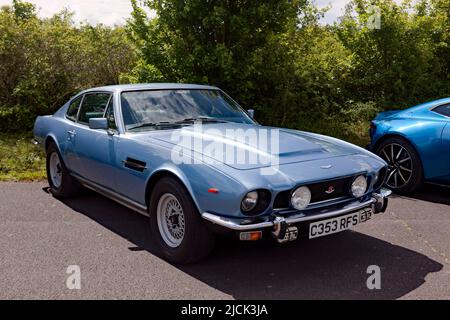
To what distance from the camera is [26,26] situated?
9672 mm

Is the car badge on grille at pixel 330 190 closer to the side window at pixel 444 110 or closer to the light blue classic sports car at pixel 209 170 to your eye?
the light blue classic sports car at pixel 209 170

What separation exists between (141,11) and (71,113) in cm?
360

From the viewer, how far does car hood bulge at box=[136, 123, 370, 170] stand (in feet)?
12.1

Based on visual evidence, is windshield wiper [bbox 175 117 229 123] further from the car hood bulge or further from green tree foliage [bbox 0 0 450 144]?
green tree foliage [bbox 0 0 450 144]

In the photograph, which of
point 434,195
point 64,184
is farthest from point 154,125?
point 434,195

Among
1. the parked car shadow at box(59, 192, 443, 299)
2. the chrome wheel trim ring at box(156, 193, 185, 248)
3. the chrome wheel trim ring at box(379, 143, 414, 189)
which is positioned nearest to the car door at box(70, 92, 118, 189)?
the parked car shadow at box(59, 192, 443, 299)

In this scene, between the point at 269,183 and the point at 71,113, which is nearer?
the point at 269,183

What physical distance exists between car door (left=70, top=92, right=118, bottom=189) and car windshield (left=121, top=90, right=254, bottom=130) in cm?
23

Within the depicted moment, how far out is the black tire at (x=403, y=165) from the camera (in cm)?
590
